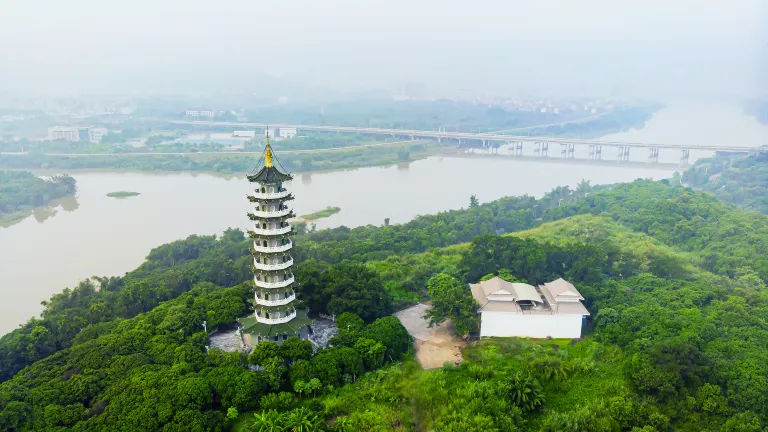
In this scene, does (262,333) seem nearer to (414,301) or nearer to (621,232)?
(414,301)

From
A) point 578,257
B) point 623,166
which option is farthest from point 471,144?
point 578,257

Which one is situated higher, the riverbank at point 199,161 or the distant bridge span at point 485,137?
the distant bridge span at point 485,137

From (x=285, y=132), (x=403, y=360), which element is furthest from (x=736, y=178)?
(x=285, y=132)

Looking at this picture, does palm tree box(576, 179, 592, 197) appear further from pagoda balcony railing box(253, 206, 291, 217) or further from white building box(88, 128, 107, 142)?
white building box(88, 128, 107, 142)

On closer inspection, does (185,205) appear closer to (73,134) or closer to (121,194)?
(121,194)

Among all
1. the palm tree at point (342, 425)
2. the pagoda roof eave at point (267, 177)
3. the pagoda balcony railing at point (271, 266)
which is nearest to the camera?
the palm tree at point (342, 425)

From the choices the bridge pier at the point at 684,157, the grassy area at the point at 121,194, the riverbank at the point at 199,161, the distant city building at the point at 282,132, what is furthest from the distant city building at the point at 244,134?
the bridge pier at the point at 684,157

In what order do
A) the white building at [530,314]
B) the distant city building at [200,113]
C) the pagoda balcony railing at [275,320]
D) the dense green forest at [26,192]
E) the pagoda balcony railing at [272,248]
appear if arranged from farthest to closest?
1. the distant city building at [200,113]
2. the dense green forest at [26,192]
3. the white building at [530,314]
4. the pagoda balcony railing at [275,320]
5. the pagoda balcony railing at [272,248]

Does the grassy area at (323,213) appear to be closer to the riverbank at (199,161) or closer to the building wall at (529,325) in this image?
the riverbank at (199,161)
